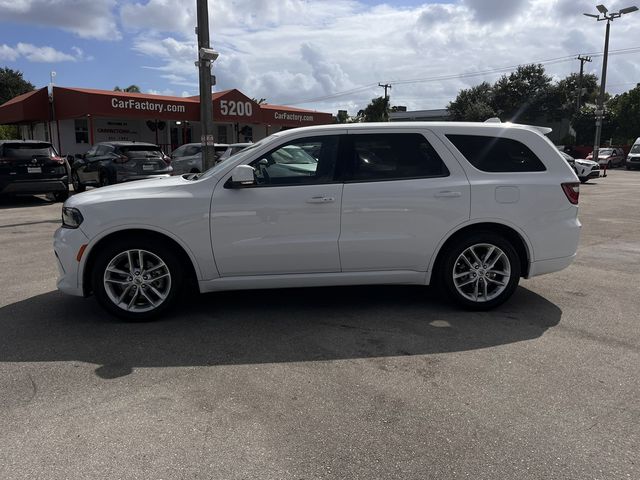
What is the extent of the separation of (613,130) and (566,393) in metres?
57.0

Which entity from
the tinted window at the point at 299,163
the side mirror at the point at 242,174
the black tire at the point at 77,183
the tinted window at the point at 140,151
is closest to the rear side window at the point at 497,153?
the tinted window at the point at 299,163

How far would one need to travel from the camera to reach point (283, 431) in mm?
3076

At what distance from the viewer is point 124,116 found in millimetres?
24219

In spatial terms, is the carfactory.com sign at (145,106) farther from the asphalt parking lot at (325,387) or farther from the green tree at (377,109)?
the green tree at (377,109)

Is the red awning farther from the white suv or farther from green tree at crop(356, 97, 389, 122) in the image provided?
green tree at crop(356, 97, 389, 122)

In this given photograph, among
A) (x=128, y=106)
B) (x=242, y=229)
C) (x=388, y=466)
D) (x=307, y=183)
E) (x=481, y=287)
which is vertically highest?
(x=128, y=106)

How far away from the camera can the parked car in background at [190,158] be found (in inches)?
679

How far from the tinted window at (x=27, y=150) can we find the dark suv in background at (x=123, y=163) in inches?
54.7

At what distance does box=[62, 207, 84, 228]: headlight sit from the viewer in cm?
468

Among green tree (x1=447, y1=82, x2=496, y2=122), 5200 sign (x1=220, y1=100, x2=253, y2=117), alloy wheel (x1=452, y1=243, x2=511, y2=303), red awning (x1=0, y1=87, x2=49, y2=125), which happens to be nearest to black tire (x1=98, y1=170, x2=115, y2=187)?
alloy wheel (x1=452, y1=243, x2=511, y2=303)

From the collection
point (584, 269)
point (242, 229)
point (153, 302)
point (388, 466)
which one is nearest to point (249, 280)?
point (242, 229)

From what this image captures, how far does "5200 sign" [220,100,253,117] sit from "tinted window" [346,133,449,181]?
23979mm

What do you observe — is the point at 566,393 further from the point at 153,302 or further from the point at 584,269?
the point at 584,269

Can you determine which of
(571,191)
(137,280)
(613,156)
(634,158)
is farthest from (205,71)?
(613,156)
